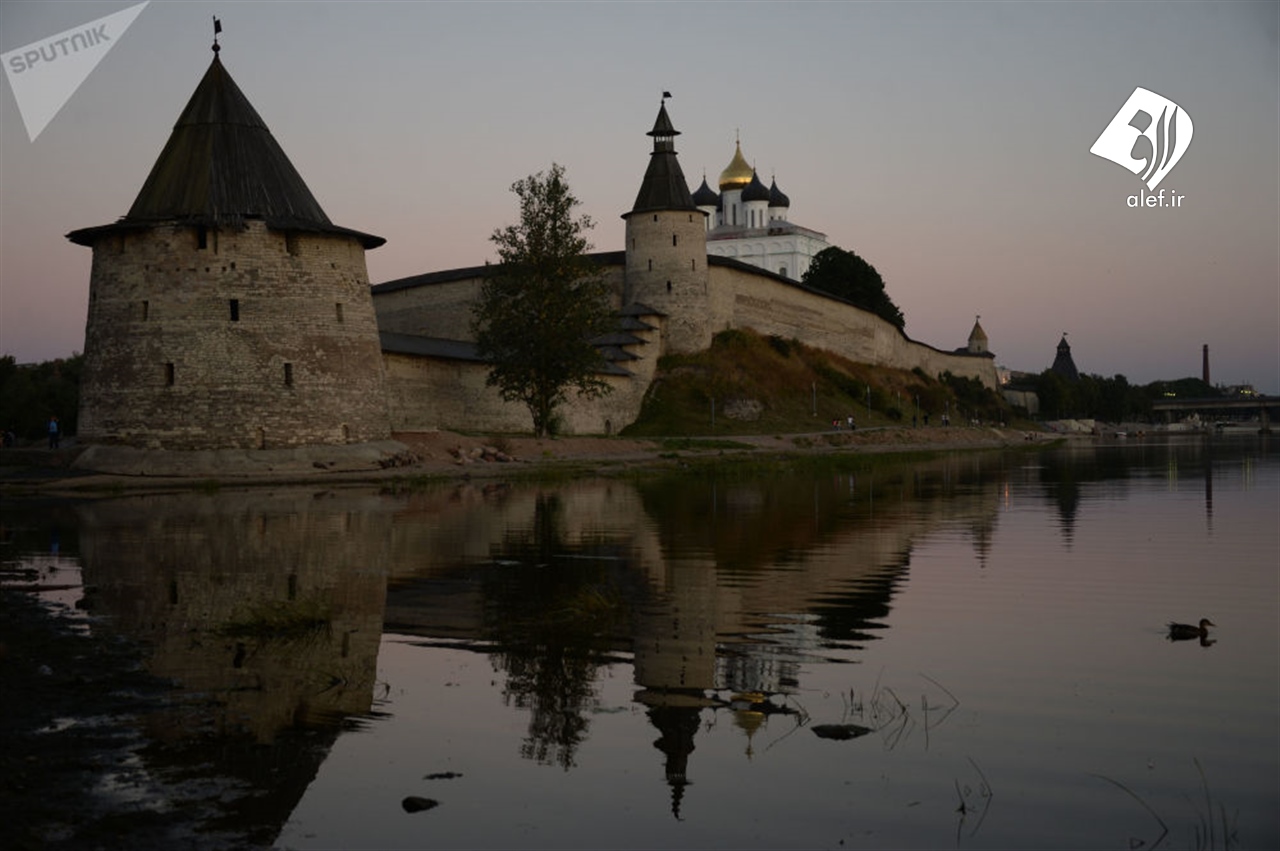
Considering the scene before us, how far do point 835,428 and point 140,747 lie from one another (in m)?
53.9

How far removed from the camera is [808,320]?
70.9 metres

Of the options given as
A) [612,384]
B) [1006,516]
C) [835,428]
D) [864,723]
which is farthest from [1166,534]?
[835,428]

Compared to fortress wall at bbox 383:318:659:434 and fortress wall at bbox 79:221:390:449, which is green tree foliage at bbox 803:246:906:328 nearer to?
fortress wall at bbox 383:318:659:434

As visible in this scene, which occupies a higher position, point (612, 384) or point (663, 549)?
point (612, 384)

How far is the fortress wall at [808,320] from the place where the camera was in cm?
6344

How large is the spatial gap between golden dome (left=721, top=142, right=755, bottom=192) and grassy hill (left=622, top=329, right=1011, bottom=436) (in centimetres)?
3562

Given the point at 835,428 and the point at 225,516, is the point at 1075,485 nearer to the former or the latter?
the point at 225,516

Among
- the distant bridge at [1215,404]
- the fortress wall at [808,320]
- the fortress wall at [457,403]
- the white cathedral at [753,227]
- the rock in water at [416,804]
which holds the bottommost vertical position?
the rock in water at [416,804]

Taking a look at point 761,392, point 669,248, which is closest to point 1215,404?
point 761,392

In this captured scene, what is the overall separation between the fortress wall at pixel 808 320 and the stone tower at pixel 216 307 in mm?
32693

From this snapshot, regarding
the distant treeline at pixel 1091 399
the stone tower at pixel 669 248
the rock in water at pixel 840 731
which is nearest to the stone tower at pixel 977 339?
the distant treeline at pixel 1091 399

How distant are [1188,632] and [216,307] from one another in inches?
1026

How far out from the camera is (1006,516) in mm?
21125

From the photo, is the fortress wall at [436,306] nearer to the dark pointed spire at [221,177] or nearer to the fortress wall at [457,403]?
the fortress wall at [457,403]
